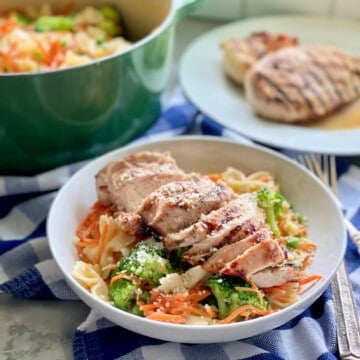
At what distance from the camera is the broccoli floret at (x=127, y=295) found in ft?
4.45

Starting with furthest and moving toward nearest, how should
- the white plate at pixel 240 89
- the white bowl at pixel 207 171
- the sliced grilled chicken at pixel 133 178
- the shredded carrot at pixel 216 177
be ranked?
1. the white plate at pixel 240 89
2. the shredded carrot at pixel 216 177
3. the sliced grilled chicken at pixel 133 178
4. the white bowl at pixel 207 171

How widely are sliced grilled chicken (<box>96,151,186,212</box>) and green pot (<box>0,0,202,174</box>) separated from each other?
0.93 feet

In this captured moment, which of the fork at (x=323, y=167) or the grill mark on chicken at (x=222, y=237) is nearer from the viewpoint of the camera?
the grill mark on chicken at (x=222, y=237)

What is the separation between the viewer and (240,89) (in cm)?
229

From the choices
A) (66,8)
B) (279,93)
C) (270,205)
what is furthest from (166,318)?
(66,8)

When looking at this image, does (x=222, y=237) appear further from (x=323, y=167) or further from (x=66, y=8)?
(x=66, y=8)

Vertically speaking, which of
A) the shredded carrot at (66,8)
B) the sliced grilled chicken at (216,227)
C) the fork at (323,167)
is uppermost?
the shredded carrot at (66,8)

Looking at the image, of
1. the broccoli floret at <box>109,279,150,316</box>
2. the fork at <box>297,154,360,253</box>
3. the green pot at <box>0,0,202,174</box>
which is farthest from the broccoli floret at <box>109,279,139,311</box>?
the fork at <box>297,154,360,253</box>

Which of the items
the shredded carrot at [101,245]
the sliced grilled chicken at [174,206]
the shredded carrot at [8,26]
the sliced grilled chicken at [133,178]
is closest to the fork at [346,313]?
the sliced grilled chicken at [174,206]

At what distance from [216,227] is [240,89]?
3.30ft

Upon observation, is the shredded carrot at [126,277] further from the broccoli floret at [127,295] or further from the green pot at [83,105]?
the green pot at [83,105]

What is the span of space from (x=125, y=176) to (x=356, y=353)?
2.17ft

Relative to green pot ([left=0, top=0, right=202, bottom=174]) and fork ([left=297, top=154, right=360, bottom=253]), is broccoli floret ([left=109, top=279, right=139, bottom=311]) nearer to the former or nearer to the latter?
green pot ([left=0, top=0, right=202, bottom=174])

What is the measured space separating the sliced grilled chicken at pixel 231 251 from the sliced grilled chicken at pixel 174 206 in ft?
0.36
